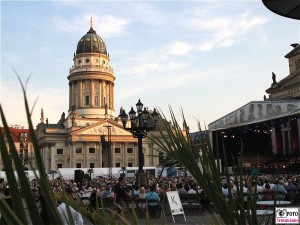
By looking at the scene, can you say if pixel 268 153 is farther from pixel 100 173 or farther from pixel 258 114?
pixel 100 173

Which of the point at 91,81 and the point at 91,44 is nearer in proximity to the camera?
the point at 91,81

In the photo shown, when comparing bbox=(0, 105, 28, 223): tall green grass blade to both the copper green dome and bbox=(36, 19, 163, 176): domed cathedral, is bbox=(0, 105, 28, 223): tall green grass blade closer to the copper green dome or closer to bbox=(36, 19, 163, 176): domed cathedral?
bbox=(36, 19, 163, 176): domed cathedral

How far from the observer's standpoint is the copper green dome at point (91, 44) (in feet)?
328

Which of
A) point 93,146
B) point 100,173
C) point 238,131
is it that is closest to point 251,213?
point 238,131

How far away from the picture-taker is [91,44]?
100 meters

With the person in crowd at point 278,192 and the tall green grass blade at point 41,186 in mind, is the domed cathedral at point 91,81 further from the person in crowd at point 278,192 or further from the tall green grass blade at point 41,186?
the tall green grass blade at point 41,186

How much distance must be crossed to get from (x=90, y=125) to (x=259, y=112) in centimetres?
6068

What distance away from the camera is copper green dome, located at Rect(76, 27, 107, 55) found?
3937 inches

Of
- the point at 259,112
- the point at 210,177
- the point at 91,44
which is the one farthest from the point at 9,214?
the point at 91,44

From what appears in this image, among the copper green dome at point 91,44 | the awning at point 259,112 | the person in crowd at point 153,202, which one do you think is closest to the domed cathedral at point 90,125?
the copper green dome at point 91,44

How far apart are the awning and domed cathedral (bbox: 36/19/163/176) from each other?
48.7 metres

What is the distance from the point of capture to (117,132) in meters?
92.8

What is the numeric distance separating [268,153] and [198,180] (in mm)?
48353

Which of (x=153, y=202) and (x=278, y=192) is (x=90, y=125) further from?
(x=278, y=192)
